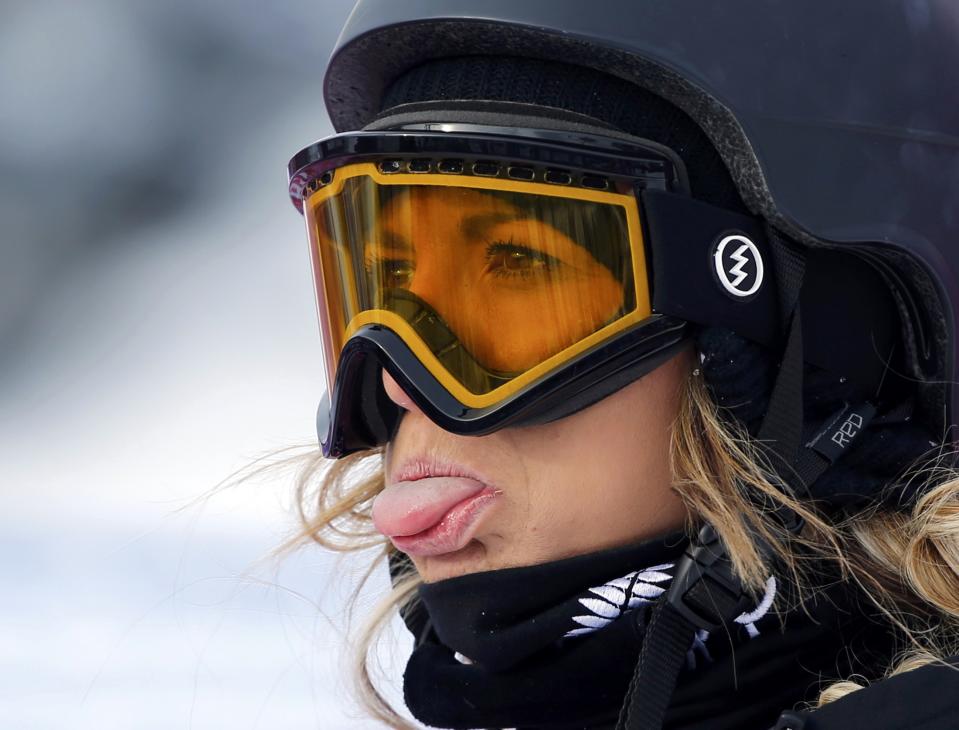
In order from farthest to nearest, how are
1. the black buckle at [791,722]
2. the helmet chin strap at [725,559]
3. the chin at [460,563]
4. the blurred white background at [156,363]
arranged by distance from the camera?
the blurred white background at [156,363]
the chin at [460,563]
the helmet chin strap at [725,559]
the black buckle at [791,722]

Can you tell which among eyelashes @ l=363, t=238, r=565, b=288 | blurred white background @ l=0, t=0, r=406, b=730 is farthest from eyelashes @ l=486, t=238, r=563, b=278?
blurred white background @ l=0, t=0, r=406, b=730

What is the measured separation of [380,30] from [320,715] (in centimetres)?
165

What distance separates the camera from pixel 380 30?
151 centimetres

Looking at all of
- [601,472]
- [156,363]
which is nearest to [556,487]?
[601,472]

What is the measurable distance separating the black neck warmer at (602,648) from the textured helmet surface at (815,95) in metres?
0.34

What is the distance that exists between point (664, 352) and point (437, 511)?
32 centimetres

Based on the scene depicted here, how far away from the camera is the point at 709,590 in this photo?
4.25ft

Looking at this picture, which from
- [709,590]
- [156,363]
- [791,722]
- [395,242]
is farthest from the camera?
[156,363]

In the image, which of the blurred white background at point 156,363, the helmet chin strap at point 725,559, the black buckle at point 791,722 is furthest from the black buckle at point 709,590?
the blurred white background at point 156,363

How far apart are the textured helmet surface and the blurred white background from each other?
99cm

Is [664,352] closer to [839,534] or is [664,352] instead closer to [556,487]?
[556,487]

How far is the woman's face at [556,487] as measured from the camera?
1.33m

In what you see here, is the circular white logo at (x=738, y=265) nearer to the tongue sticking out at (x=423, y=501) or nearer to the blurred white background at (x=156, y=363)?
the tongue sticking out at (x=423, y=501)

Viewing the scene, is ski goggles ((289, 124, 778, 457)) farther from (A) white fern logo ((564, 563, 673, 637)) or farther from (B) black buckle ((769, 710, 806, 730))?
(B) black buckle ((769, 710, 806, 730))
